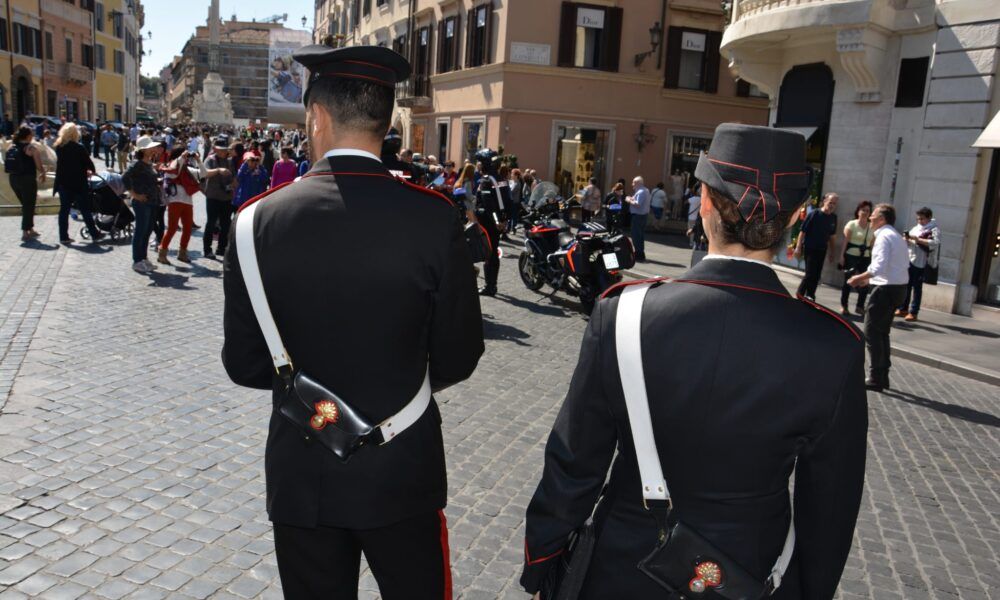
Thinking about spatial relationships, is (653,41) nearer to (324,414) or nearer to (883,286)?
(883,286)

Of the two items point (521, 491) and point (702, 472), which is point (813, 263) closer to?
point (521, 491)

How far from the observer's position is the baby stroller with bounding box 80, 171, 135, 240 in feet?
43.7

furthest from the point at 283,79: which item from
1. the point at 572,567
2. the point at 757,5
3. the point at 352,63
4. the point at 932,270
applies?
the point at 572,567

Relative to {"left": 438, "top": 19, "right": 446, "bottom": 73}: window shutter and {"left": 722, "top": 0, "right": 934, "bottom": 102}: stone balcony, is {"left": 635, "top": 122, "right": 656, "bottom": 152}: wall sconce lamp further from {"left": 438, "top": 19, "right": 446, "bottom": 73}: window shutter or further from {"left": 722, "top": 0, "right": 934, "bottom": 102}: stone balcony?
{"left": 722, "top": 0, "right": 934, "bottom": 102}: stone balcony

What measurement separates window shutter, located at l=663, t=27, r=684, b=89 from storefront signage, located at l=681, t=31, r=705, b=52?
194mm

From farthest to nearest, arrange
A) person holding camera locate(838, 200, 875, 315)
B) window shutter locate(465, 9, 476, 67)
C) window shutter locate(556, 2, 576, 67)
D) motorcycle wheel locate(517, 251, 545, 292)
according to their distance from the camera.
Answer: window shutter locate(465, 9, 476, 67) → window shutter locate(556, 2, 576, 67) → person holding camera locate(838, 200, 875, 315) → motorcycle wheel locate(517, 251, 545, 292)

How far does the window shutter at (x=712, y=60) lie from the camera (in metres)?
25.7

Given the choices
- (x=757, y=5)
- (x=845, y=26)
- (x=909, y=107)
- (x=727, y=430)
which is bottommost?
(x=727, y=430)

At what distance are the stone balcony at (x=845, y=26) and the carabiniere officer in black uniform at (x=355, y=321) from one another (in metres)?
13.4

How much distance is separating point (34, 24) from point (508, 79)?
33963 mm

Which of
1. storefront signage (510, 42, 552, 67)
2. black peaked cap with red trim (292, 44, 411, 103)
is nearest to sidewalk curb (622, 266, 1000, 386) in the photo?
black peaked cap with red trim (292, 44, 411, 103)

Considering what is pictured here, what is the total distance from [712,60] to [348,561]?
26.0 m

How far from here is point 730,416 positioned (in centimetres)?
178

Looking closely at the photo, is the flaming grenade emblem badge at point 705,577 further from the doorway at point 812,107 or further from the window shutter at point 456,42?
the window shutter at point 456,42
